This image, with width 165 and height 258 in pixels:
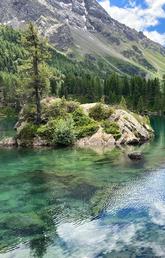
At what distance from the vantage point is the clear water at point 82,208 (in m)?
25.8

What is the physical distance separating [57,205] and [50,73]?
1691 inches

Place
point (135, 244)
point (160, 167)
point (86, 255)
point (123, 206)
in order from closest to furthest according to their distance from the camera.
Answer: point (86, 255) → point (135, 244) → point (123, 206) → point (160, 167)

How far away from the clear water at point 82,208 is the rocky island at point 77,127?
1391 cm

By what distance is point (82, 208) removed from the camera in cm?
3378

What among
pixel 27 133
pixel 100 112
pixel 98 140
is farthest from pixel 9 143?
pixel 100 112

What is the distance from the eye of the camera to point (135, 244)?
2614cm

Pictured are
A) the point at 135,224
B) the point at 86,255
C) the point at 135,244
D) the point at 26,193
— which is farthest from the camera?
the point at 26,193

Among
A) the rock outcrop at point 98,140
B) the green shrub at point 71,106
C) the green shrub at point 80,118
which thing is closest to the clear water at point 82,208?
the rock outcrop at point 98,140

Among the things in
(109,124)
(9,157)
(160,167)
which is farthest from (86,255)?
(109,124)

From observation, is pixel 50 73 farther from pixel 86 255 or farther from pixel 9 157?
pixel 86 255

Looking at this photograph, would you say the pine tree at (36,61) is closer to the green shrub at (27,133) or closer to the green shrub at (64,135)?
the green shrub at (27,133)

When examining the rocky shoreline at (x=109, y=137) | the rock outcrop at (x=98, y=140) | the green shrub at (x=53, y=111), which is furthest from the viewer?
the green shrub at (x=53, y=111)

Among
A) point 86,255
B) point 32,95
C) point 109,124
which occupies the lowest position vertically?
point 86,255

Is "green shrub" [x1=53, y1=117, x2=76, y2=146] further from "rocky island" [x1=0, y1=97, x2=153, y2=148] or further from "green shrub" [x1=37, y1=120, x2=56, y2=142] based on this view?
"green shrub" [x1=37, y1=120, x2=56, y2=142]
